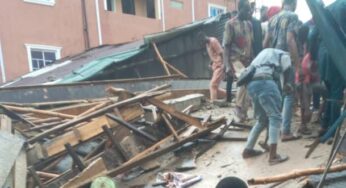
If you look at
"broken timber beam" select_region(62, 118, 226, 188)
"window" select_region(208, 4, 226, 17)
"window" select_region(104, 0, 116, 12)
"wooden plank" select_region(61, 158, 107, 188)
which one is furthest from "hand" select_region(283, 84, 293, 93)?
"window" select_region(208, 4, 226, 17)

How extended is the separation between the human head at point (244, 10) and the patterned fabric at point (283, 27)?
3.99 feet

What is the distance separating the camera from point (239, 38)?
23.3ft

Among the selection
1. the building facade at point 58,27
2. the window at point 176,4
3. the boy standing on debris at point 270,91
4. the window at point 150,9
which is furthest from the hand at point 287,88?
the window at point 176,4

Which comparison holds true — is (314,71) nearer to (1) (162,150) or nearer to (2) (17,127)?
(1) (162,150)

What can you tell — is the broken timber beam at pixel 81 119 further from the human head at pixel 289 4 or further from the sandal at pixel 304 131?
the human head at pixel 289 4

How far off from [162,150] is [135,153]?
0.37 metres

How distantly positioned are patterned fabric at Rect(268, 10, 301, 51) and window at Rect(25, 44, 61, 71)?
1033 centimetres

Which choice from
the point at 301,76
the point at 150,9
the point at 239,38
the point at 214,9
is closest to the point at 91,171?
the point at 301,76

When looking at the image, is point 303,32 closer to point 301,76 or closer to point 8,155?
point 301,76

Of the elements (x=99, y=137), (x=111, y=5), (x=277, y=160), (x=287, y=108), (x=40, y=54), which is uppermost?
(x=111, y=5)

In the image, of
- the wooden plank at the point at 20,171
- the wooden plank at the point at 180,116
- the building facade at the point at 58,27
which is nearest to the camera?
the wooden plank at the point at 20,171

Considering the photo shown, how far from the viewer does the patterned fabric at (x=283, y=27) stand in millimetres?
5371

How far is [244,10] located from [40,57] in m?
9.80

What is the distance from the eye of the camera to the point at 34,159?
4812 millimetres
